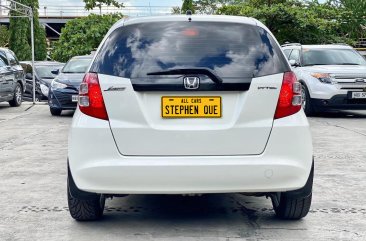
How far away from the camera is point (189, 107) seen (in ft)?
14.4

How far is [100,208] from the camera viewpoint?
5043 mm

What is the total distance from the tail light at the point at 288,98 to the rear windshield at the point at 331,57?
35.8 feet

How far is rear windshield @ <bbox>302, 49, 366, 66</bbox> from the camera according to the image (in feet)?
50.2

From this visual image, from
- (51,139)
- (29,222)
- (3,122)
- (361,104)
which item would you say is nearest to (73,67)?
(3,122)

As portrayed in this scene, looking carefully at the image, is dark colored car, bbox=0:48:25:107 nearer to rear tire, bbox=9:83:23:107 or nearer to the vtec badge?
rear tire, bbox=9:83:23:107

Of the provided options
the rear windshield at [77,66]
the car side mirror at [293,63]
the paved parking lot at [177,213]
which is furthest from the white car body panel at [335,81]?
the paved parking lot at [177,213]

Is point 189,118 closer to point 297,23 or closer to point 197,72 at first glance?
point 197,72

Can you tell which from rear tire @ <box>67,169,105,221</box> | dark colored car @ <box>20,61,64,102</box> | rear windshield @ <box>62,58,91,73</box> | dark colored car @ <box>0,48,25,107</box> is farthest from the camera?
dark colored car @ <box>20,61,64,102</box>

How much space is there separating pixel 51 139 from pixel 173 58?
6.48 metres

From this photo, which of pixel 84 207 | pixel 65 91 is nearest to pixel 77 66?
pixel 65 91

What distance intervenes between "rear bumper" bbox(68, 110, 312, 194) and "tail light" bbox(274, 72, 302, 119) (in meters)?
0.05

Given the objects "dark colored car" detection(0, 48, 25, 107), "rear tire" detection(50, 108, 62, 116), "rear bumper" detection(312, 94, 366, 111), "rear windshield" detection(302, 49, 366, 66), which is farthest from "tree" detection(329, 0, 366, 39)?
"rear tire" detection(50, 108, 62, 116)

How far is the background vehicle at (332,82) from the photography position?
1408 cm

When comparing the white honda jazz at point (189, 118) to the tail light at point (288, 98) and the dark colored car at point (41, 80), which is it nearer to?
the tail light at point (288, 98)
